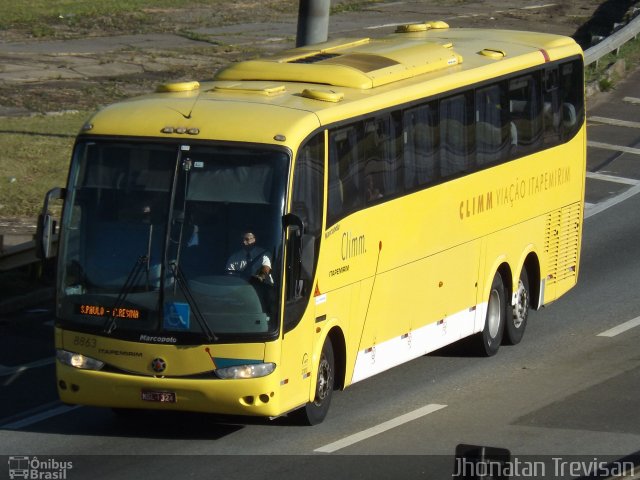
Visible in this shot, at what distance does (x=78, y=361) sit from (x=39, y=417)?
58.0 inches

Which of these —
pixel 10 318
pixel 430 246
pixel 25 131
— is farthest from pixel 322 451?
pixel 25 131

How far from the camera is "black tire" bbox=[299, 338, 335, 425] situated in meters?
12.5

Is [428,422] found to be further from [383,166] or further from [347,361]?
[383,166]

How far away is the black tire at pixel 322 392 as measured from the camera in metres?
12.5

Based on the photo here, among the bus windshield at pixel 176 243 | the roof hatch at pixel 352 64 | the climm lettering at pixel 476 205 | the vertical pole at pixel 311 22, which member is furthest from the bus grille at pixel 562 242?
the bus windshield at pixel 176 243

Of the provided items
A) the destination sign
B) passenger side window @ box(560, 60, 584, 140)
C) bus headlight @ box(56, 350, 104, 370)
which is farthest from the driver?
passenger side window @ box(560, 60, 584, 140)

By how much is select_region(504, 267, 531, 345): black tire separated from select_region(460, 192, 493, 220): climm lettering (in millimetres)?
1438

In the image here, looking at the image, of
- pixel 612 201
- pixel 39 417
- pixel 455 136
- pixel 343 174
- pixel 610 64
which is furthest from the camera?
pixel 610 64

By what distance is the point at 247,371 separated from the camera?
11.6 m

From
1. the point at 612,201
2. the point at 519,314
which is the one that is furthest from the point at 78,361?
the point at 612,201

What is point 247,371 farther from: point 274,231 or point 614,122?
point 614,122

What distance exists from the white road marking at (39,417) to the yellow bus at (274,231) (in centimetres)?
96

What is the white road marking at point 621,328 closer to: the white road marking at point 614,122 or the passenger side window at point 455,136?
the passenger side window at point 455,136

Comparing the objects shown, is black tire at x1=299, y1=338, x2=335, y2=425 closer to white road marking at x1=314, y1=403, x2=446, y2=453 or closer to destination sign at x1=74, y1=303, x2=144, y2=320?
white road marking at x1=314, y1=403, x2=446, y2=453
